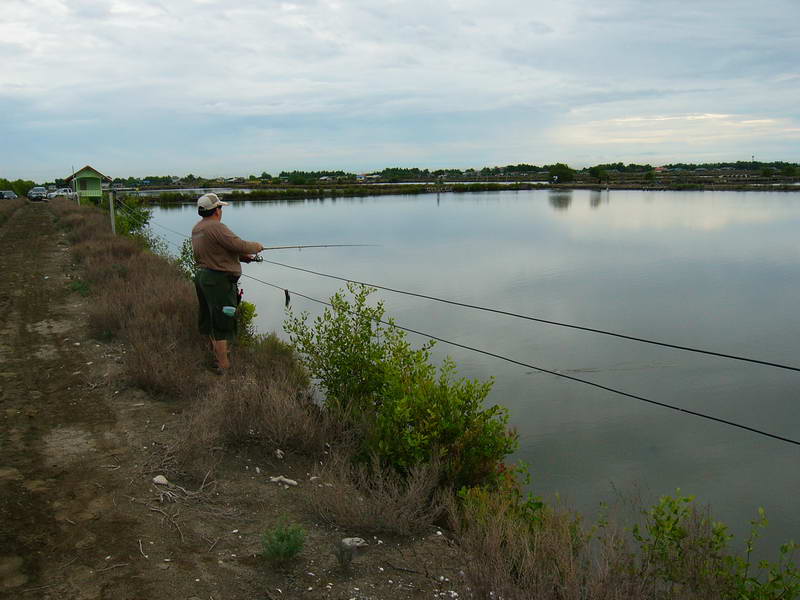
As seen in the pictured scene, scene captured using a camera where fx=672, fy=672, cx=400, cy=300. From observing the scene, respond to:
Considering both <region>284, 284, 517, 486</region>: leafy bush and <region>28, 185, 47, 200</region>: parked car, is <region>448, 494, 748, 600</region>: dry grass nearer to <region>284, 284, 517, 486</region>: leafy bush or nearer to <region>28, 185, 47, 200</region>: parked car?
<region>284, 284, 517, 486</region>: leafy bush

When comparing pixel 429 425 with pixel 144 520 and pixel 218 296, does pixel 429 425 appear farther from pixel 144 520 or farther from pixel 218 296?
pixel 218 296

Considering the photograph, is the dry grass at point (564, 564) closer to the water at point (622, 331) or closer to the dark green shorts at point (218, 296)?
the water at point (622, 331)

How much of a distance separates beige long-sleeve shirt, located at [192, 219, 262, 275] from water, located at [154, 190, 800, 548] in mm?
3873

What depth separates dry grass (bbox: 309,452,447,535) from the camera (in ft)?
13.9

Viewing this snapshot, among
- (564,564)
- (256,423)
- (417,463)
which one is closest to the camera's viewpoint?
(564,564)

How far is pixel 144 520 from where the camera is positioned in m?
4.02

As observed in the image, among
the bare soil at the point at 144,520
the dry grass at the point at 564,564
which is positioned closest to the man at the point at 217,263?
the bare soil at the point at 144,520

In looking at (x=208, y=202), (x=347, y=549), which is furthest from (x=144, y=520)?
(x=208, y=202)

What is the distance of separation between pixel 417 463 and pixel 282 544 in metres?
1.38

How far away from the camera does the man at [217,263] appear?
6.48m

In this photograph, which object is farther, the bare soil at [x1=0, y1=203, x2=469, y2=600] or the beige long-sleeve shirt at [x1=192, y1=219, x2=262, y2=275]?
the beige long-sleeve shirt at [x1=192, y1=219, x2=262, y2=275]

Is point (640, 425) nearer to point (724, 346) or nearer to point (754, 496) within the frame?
point (754, 496)

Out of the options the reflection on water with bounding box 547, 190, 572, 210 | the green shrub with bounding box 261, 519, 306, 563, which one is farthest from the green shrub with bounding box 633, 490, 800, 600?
the reflection on water with bounding box 547, 190, 572, 210

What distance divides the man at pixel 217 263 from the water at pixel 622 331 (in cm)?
365
